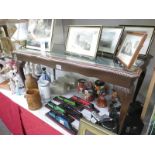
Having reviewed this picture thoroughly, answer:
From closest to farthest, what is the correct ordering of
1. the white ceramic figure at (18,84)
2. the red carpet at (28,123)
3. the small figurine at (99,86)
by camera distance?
the red carpet at (28,123) < the small figurine at (99,86) < the white ceramic figure at (18,84)

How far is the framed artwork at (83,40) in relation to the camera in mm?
822

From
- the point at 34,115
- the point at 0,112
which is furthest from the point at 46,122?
the point at 0,112

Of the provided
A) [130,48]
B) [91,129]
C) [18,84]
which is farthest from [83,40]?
[18,84]

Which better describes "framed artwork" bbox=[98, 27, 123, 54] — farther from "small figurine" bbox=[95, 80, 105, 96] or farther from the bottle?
the bottle

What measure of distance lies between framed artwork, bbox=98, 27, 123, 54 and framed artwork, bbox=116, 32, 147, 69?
6 centimetres

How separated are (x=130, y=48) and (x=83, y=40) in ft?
0.98

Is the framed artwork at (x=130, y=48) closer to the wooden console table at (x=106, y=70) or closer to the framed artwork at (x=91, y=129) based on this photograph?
the wooden console table at (x=106, y=70)

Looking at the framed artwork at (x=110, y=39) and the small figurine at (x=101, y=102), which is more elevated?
the framed artwork at (x=110, y=39)

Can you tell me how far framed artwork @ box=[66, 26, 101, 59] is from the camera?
2.70 ft

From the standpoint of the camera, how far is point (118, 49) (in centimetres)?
83

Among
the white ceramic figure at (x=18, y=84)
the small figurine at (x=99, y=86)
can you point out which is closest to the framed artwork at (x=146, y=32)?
the small figurine at (x=99, y=86)

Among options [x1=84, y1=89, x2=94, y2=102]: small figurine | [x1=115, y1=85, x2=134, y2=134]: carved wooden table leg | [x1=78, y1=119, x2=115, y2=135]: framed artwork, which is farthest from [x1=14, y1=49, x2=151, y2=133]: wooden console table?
[x1=84, y1=89, x2=94, y2=102]: small figurine

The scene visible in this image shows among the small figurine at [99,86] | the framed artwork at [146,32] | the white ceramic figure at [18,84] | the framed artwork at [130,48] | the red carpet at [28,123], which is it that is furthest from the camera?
the white ceramic figure at [18,84]

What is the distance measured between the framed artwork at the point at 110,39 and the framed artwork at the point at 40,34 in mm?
374
